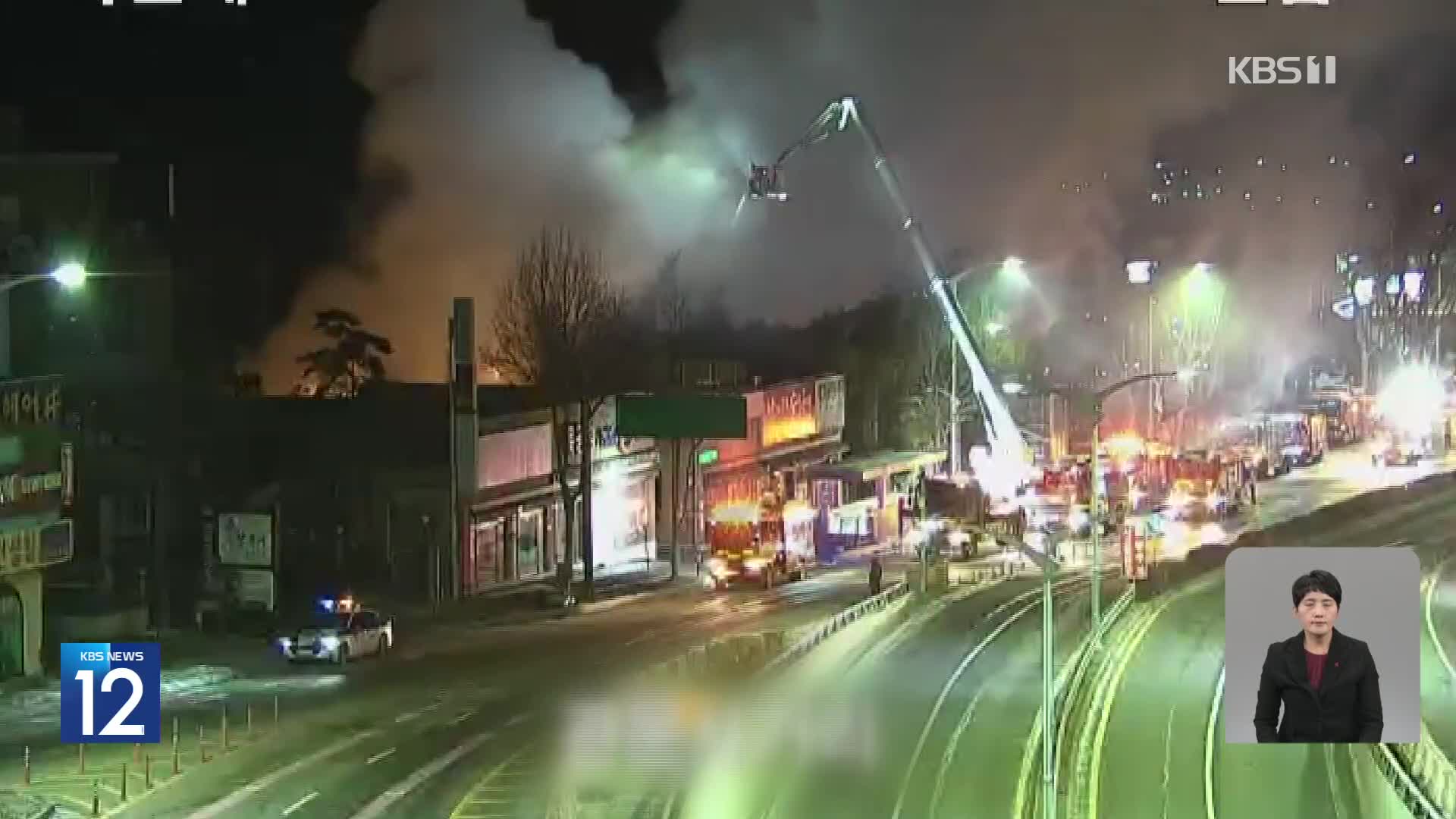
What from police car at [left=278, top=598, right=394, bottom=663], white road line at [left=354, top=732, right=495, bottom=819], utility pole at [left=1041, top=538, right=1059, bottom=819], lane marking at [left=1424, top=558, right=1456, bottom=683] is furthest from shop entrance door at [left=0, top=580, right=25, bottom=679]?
lane marking at [left=1424, top=558, right=1456, bottom=683]

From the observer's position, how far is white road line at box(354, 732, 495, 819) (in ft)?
20.3

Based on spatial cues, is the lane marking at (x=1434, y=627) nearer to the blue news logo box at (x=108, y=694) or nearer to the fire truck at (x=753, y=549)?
the fire truck at (x=753, y=549)

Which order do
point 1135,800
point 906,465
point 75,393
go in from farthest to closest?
point 906,465 < point 75,393 < point 1135,800

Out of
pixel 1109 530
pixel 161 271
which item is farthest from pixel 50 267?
pixel 1109 530

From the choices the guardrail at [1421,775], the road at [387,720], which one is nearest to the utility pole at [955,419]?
the road at [387,720]

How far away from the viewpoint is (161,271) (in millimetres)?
7906

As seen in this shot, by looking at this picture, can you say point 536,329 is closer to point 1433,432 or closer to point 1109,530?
point 1109,530

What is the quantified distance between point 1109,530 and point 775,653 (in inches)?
70.4

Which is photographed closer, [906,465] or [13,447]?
[13,447]

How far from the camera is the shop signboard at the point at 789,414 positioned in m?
11.2

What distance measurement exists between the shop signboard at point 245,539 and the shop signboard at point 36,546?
0.54m

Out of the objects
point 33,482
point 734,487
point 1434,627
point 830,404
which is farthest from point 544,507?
point 830,404

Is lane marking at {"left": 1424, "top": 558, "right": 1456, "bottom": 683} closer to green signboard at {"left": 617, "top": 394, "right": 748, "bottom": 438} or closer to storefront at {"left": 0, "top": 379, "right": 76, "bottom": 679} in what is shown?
green signboard at {"left": 617, "top": 394, "right": 748, "bottom": 438}

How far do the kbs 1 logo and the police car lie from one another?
368cm
